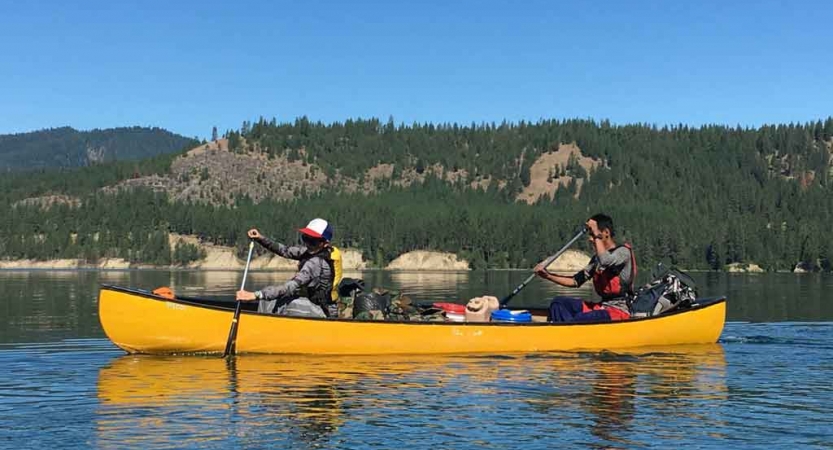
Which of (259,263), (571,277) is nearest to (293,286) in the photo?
(571,277)

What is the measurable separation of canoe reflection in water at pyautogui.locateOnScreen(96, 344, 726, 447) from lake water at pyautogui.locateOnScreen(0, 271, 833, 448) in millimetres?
36

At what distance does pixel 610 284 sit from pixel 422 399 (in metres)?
8.40

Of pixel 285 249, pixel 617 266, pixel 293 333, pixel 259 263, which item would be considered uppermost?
pixel 259 263

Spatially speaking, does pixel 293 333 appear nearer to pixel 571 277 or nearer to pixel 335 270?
pixel 335 270

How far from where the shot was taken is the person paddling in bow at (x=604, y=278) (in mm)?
23328

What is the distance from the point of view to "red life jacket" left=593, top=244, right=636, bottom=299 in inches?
939

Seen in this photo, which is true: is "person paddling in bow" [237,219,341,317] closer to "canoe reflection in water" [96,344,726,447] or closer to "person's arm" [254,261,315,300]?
"person's arm" [254,261,315,300]

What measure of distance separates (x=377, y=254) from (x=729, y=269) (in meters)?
58.2

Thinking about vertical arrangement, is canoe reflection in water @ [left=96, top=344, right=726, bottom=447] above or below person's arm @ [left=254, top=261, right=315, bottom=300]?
below

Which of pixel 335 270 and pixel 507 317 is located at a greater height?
pixel 335 270

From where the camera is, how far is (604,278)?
24.1 meters

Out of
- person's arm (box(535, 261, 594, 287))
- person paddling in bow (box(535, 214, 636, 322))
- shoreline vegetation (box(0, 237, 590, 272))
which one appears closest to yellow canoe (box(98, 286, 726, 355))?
person paddling in bow (box(535, 214, 636, 322))

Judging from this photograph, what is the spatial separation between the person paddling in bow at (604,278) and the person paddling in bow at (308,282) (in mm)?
5324

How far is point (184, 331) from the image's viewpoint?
21938 millimetres
